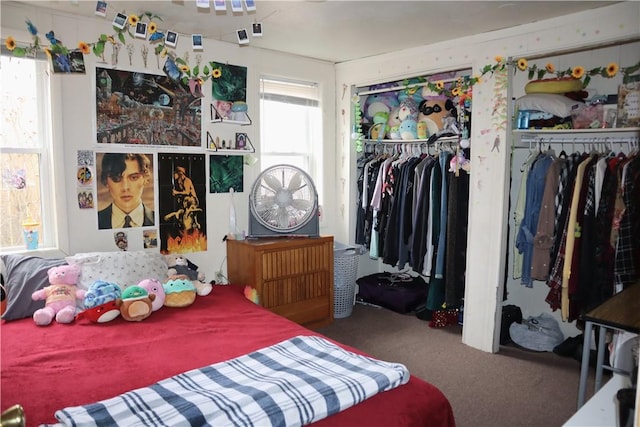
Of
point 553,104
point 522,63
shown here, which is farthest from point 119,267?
point 553,104

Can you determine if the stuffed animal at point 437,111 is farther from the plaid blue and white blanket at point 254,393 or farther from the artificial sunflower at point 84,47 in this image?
the artificial sunflower at point 84,47

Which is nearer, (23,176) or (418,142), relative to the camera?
(23,176)

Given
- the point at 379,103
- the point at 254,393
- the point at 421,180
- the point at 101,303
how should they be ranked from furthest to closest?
the point at 379,103, the point at 421,180, the point at 101,303, the point at 254,393

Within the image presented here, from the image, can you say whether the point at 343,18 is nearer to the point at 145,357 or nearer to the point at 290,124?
the point at 290,124

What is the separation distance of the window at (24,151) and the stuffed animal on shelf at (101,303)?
2.21ft

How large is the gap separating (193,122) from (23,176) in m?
1.18

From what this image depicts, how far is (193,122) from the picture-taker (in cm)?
353

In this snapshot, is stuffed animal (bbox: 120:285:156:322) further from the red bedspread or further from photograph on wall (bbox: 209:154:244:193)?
photograph on wall (bbox: 209:154:244:193)

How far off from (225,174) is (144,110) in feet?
2.55

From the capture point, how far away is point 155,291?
2.80m

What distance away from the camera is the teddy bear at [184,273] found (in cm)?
312

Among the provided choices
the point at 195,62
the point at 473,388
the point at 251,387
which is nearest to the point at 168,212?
the point at 195,62

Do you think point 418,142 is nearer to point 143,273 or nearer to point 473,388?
point 473,388

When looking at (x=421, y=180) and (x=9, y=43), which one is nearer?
(x=9, y=43)
